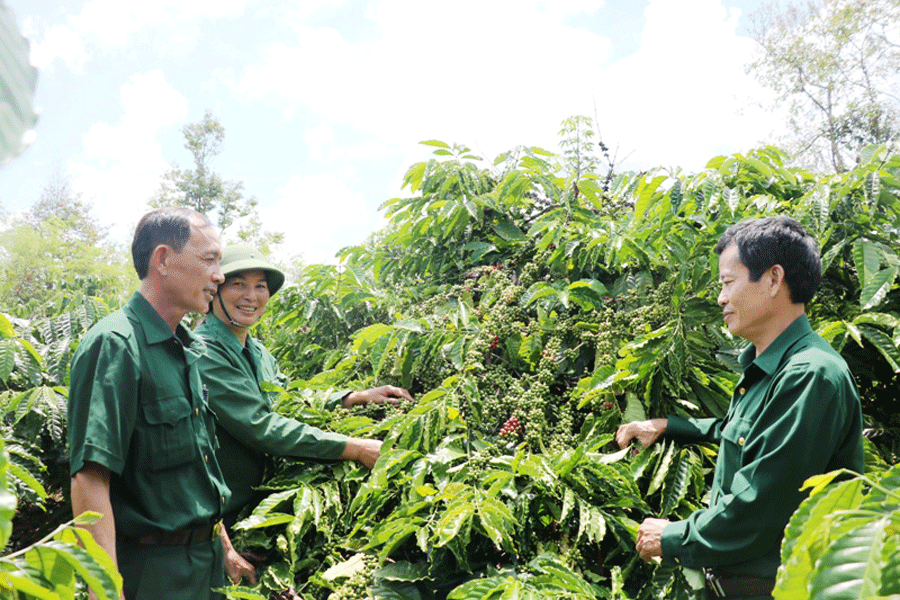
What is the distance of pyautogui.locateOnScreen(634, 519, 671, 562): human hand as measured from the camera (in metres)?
1.87

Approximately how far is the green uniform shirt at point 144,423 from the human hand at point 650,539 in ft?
4.42

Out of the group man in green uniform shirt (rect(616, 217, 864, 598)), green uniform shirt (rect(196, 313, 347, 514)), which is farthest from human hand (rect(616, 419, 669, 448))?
green uniform shirt (rect(196, 313, 347, 514))

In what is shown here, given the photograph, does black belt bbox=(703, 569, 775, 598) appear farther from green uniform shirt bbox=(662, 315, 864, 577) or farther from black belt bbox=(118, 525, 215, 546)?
black belt bbox=(118, 525, 215, 546)

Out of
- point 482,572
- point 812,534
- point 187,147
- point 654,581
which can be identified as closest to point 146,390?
point 482,572

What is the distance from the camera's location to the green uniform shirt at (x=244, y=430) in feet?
7.93

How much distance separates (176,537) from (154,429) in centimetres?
35

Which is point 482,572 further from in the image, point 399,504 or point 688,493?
point 688,493

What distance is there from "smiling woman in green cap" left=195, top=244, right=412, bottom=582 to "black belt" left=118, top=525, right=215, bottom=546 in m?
0.35

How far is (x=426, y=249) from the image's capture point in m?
3.96

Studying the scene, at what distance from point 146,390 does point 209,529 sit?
1.69ft

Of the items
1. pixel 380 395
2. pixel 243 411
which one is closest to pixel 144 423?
pixel 243 411

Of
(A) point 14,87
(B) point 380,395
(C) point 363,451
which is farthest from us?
(B) point 380,395

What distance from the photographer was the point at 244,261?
2828 millimetres

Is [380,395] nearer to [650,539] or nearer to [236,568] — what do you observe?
[236,568]
